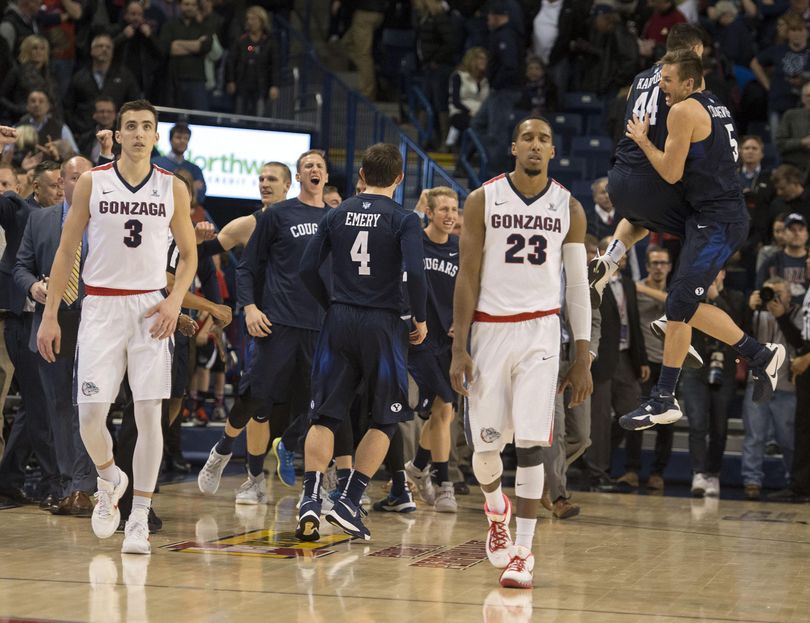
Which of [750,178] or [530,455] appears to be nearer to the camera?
[530,455]

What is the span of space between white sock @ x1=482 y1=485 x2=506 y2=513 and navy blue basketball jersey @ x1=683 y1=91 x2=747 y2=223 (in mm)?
1907

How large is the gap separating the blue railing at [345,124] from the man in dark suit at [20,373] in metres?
6.59

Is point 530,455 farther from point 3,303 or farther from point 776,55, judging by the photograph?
point 776,55

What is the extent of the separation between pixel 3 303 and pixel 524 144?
4.36 meters

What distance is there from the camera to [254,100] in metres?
16.9

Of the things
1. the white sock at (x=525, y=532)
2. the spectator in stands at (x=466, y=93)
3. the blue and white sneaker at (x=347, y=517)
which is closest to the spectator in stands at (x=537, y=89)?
the spectator in stands at (x=466, y=93)

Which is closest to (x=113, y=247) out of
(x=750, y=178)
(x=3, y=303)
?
(x=3, y=303)

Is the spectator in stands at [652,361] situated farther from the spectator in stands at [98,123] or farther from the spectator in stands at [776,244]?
the spectator in stands at [98,123]

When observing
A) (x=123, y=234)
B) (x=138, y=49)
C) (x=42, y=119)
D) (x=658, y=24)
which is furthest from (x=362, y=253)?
(x=658, y=24)

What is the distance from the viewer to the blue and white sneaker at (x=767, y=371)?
773cm

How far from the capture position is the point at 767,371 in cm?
773

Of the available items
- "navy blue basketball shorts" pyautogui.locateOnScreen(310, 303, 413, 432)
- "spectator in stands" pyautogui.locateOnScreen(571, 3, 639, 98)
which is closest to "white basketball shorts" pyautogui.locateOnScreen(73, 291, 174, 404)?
"navy blue basketball shorts" pyautogui.locateOnScreen(310, 303, 413, 432)

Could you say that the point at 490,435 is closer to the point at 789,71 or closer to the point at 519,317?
the point at 519,317

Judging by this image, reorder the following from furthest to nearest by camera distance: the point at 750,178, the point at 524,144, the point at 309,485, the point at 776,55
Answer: the point at 776,55 < the point at 750,178 < the point at 309,485 < the point at 524,144
